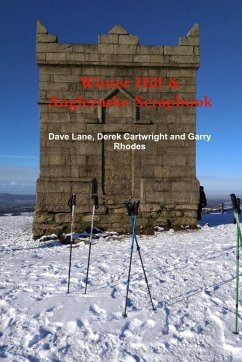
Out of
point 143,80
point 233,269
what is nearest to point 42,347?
point 233,269

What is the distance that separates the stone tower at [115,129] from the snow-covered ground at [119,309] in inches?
119

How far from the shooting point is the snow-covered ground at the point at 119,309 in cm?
383

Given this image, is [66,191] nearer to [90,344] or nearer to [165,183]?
[165,183]

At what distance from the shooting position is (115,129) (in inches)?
447

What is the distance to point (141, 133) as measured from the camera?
37.4 ft

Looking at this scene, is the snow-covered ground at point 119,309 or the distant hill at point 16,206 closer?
the snow-covered ground at point 119,309

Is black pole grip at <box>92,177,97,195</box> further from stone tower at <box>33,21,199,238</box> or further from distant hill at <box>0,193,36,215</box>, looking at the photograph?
distant hill at <box>0,193,36,215</box>

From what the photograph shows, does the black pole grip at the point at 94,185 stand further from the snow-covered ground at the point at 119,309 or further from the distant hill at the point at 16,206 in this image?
the distant hill at the point at 16,206

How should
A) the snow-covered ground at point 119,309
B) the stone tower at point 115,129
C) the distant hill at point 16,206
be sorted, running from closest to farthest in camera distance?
the snow-covered ground at point 119,309, the stone tower at point 115,129, the distant hill at point 16,206

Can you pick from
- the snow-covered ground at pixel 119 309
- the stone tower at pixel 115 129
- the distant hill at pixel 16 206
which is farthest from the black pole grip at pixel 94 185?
the distant hill at pixel 16 206

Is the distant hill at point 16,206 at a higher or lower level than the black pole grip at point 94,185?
lower

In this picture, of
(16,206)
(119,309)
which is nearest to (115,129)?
(119,309)

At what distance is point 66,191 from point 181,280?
5959 mm

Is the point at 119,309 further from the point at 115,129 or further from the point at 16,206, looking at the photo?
the point at 16,206
